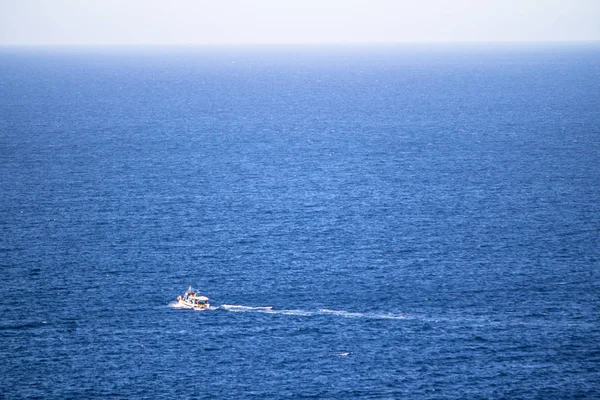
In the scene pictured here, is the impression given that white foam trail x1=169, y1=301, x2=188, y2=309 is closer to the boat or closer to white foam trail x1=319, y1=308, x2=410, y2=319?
the boat

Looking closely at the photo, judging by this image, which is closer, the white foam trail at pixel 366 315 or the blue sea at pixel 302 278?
the blue sea at pixel 302 278

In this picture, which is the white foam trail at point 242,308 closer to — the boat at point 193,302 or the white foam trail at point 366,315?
the boat at point 193,302

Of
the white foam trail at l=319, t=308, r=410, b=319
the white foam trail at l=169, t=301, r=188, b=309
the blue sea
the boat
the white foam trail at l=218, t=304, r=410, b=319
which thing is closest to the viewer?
the blue sea

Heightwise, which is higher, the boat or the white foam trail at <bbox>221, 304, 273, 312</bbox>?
the boat

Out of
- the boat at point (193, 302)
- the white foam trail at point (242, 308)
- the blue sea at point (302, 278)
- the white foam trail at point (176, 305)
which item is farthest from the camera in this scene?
the white foam trail at point (176, 305)

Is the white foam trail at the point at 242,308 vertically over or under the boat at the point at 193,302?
under

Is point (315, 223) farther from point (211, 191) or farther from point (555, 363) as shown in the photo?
point (555, 363)

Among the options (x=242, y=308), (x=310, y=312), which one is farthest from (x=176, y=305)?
(x=310, y=312)

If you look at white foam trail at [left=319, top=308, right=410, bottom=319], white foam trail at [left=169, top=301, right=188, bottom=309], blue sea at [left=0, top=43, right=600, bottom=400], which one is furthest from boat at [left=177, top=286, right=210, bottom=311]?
white foam trail at [left=319, top=308, right=410, bottom=319]

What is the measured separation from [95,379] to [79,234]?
42.6 m

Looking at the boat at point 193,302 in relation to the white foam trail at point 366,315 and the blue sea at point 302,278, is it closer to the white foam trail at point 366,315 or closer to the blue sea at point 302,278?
the blue sea at point 302,278

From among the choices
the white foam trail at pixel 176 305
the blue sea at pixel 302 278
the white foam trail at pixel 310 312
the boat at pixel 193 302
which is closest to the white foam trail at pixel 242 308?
the white foam trail at pixel 310 312

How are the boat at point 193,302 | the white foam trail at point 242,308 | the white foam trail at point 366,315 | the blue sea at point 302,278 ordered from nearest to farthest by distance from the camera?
the blue sea at point 302,278 < the white foam trail at point 366,315 < the boat at point 193,302 < the white foam trail at point 242,308

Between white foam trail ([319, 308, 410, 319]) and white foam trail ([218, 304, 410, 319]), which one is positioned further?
white foam trail ([218, 304, 410, 319])
